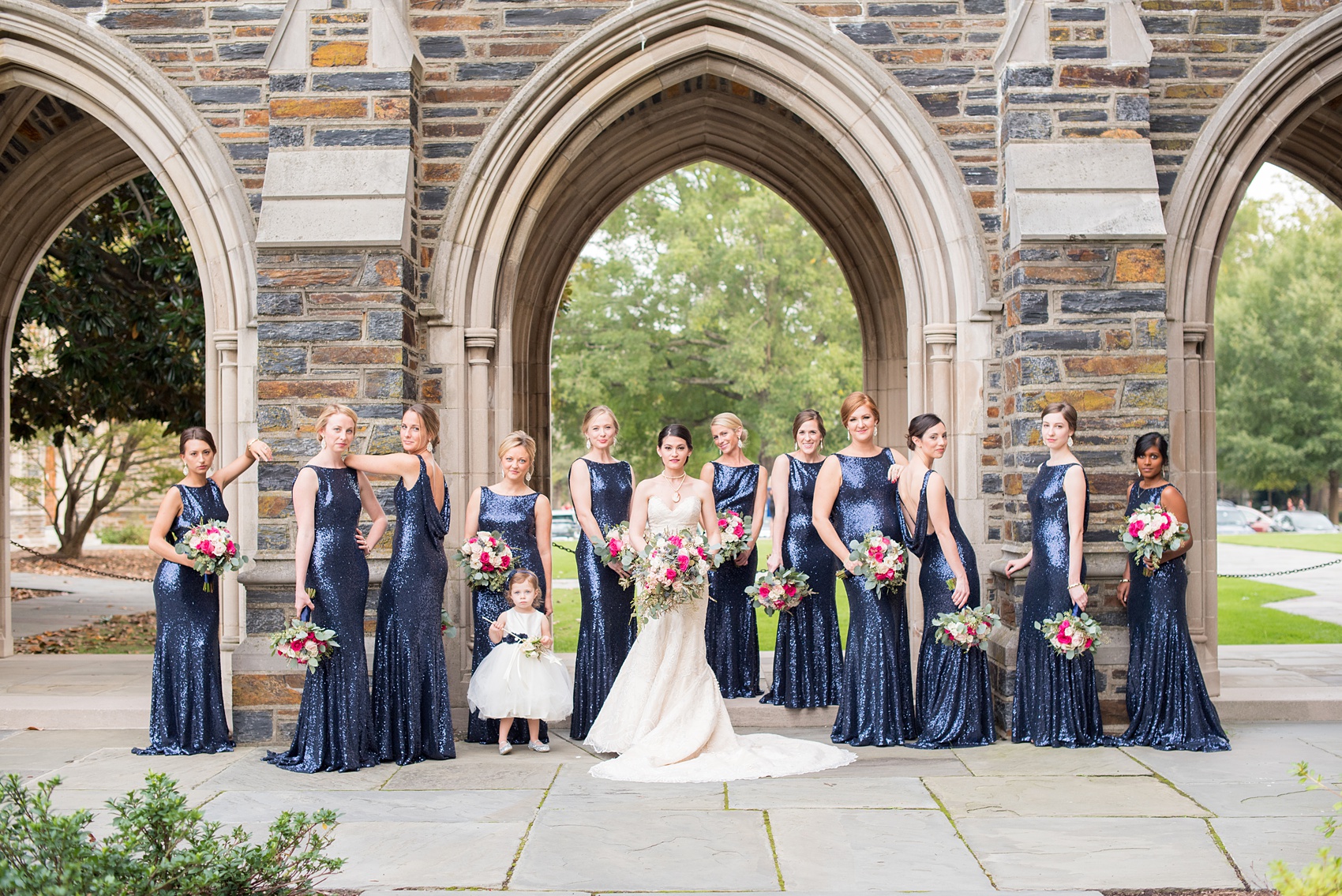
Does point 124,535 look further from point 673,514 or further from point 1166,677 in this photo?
point 1166,677

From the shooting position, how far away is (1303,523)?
36156 millimetres

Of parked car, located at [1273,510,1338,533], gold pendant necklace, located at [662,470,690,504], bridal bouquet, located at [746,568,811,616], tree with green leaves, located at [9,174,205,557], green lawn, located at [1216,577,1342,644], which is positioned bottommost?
green lawn, located at [1216,577,1342,644]

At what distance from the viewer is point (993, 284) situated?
7.05 metres

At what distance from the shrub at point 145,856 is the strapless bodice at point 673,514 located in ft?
9.82

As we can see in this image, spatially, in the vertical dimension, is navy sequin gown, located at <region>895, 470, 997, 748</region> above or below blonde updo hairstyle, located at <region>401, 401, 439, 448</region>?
below

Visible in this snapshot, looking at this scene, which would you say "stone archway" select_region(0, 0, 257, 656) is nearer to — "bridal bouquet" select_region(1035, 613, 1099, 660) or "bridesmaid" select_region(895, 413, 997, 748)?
"bridesmaid" select_region(895, 413, 997, 748)

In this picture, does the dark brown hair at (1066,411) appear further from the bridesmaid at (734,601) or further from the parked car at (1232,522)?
the parked car at (1232,522)

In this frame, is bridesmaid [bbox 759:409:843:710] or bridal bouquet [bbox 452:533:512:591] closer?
bridal bouquet [bbox 452:533:512:591]

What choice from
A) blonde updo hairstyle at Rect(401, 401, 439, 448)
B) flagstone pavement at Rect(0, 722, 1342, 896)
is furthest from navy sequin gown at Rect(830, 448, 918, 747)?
blonde updo hairstyle at Rect(401, 401, 439, 448)

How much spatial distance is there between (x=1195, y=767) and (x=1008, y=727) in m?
1.04

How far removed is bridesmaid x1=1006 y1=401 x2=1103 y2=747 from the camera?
6102mm

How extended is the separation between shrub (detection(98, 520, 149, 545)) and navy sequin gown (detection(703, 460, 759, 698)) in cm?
2546

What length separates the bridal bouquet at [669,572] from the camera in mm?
5891

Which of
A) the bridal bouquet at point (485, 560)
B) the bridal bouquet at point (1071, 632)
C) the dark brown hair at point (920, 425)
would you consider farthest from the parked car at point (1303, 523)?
the bridal bouquet at point (485, 560)
